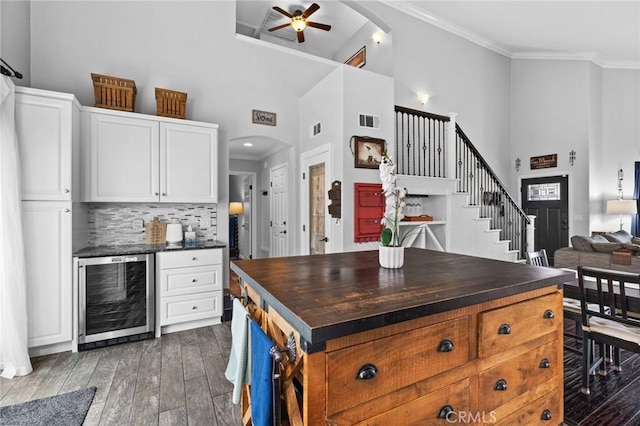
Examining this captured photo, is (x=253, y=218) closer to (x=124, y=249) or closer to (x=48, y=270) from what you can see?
(x=124, y=249)

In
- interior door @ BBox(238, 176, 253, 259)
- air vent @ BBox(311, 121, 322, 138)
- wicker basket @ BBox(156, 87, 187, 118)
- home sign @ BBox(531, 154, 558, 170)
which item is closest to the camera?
wicker basket @ BBox(156, 87, 187, 118)

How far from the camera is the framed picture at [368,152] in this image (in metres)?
4.15

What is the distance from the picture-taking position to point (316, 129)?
464cm

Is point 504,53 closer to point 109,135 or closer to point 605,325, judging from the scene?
point 605,325

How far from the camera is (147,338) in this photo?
325cm

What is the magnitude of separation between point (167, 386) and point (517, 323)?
2425mm

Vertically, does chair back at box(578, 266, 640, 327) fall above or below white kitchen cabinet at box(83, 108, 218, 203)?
below

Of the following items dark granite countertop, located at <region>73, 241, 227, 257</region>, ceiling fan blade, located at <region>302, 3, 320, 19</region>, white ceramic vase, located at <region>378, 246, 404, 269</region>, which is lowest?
dark granite countertop, located at <region>73, 241, 227, 257</region>

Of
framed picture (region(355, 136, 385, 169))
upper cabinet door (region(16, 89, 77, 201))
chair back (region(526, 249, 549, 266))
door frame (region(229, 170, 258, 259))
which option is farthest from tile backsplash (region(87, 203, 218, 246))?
chair back (region(526, 249, 549, 266))

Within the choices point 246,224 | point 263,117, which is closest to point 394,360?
point 263,117

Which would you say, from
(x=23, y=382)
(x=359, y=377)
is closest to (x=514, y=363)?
(x=359, y=377)

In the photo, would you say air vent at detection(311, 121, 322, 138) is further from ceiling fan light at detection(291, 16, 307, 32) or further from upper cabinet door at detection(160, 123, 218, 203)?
ceiling fan light at detection(291, 16, 307, 32)

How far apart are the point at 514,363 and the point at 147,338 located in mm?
3312

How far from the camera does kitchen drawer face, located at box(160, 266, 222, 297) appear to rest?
336cm
